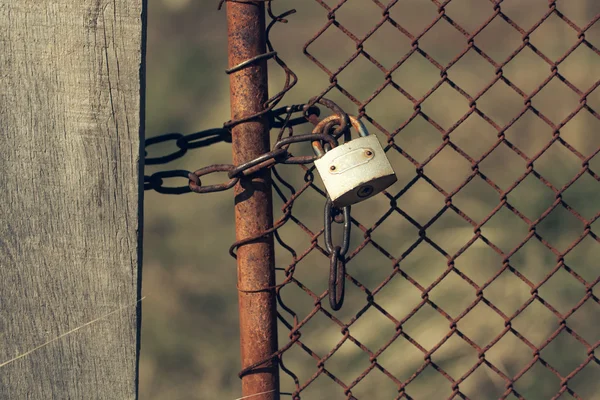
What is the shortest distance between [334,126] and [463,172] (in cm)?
172

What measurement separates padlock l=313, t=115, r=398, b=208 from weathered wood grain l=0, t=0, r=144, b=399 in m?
0.36

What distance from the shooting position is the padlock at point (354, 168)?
119 centimetres

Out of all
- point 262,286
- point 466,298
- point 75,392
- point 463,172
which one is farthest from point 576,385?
point 75,392

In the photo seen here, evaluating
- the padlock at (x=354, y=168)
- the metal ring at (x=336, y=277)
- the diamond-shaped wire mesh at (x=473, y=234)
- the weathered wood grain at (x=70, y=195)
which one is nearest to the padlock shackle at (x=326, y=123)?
the padlock at (x=354, y=168)

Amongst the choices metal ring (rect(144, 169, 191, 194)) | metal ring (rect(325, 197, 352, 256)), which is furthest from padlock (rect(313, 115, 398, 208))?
metal ring (rect(144, 169, 191, 194))

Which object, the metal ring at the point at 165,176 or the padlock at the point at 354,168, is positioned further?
the metal ring at the point at 165,176

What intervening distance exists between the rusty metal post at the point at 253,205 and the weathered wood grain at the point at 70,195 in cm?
19

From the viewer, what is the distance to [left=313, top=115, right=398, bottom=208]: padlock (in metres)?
1.19

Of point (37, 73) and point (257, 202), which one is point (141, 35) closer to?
point (37, 73)

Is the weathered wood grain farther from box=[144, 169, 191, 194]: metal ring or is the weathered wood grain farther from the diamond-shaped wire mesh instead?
the diamond-shaped wire mesh

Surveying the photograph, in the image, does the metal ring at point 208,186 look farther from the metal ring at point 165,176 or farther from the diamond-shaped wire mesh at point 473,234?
the diamond-shaped wire mesh at point 473,234

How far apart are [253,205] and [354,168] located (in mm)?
248

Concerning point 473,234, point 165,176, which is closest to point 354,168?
point 165,176

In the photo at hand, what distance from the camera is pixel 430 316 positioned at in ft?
9.70
